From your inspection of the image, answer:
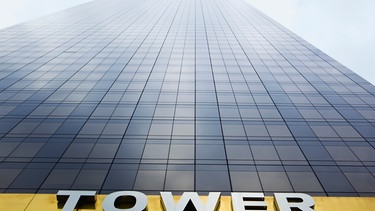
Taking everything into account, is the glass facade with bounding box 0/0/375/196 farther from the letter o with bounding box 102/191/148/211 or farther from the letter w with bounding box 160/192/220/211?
the letter o with bounding box 102/191/148/211

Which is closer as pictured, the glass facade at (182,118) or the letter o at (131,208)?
the letter o at (131,208)

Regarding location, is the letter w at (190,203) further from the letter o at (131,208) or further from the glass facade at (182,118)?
the glass facade at (182,118)

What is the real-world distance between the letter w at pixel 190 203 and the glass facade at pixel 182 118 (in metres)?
3.57

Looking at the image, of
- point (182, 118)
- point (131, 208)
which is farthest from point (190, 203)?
point (182, 118)

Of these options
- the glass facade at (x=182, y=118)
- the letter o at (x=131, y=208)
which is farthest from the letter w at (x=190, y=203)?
the glass facade at (x=182, y=118)

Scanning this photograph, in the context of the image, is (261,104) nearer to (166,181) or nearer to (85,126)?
(166,181)

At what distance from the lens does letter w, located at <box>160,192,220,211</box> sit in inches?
639

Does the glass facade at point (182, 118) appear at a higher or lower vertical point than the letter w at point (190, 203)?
higher

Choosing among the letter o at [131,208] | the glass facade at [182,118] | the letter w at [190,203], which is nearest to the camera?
the letter o at [131,208]

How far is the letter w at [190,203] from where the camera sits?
1623 cm

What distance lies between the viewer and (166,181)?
69.7ft

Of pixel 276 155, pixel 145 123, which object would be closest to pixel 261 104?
pixel 276 155

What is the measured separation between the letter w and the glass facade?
357 cm

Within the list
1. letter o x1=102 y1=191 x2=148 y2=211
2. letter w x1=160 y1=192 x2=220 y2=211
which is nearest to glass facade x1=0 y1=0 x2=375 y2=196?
letter w x1=160 y1=192 x2=220 y2=211
